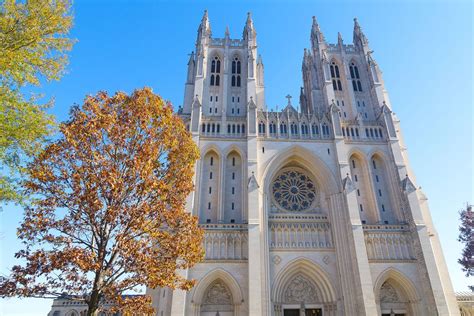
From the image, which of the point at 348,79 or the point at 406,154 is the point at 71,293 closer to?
the point at 406,154

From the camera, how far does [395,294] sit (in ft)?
77.9

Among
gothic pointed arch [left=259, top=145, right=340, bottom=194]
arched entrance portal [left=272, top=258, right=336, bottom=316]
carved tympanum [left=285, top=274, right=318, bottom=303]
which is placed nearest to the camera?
arched entrance portal [left=272, top=258, right=336, bottom=316]

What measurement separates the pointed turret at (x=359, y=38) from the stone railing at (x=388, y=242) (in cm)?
2404

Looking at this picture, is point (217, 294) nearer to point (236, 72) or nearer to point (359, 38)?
point (236, 72)

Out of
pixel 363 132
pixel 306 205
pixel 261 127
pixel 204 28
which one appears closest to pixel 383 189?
pixel 363 132

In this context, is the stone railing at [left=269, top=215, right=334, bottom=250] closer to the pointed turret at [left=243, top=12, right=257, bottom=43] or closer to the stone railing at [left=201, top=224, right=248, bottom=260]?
the stone railing at [left=201, top=224, right=248, bottom=260]

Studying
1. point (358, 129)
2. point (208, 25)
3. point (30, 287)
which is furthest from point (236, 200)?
point (208, 25)

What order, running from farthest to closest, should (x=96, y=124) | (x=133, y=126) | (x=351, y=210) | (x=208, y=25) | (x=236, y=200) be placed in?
(x=208, y=25) → (x=236, y=200) → (x=351, y=210) → (x=133, y=126) → (x=96, y=124)

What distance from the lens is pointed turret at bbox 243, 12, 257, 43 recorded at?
120ft

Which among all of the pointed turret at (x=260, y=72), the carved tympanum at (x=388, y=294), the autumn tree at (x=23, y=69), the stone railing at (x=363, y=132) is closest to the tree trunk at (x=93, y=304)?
the autumn tree at (x=23, y=69)

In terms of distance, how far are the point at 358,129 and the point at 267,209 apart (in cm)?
1380

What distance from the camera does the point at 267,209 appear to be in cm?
2575

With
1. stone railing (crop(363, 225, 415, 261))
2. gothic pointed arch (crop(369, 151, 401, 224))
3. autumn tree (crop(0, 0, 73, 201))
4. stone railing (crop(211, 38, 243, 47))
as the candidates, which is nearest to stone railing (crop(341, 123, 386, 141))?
gothic pointed arch (crop(369, 151, 401, 224))

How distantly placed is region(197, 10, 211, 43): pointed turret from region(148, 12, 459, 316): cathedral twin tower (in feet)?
6.16
